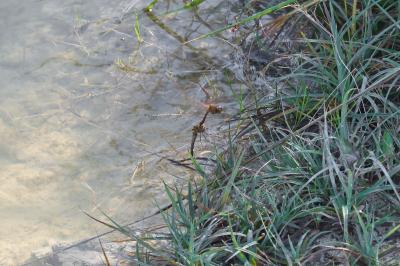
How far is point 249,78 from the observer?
2.85 meters

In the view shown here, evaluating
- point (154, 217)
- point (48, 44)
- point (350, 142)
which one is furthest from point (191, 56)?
point (350, 142)

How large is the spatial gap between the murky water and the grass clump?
313 mm

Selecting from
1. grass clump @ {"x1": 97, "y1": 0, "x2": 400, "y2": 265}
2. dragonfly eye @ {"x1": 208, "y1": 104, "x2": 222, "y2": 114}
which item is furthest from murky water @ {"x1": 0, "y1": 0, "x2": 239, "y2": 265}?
grass clump @ {"x1": 97, "y1": 0, "x2": 400, "y2": 265}

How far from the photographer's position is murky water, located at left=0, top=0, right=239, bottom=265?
2393 mm

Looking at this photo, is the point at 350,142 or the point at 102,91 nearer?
the point at 350,142

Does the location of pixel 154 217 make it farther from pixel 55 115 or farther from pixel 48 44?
pixel 48 44

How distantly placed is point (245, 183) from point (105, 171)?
2.09 feet

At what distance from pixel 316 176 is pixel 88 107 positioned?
1.13 metres

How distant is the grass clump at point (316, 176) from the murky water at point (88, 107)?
31 centimetres

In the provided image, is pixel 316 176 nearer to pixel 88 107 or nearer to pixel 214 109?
pixel 214 109

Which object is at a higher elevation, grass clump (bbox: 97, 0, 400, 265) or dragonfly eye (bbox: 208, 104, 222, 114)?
dragonfly eye (bbox: 208, 104, 222, 114)

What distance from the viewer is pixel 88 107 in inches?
111

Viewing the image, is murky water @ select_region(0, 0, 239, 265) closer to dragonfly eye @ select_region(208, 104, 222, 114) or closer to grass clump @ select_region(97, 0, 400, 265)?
dragonfly eye @ select_region(208, 104, 222, 114)

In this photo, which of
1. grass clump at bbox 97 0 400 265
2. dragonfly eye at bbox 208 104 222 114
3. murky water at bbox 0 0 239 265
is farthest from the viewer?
dragonfly eye at bbox 208 104 222 114
